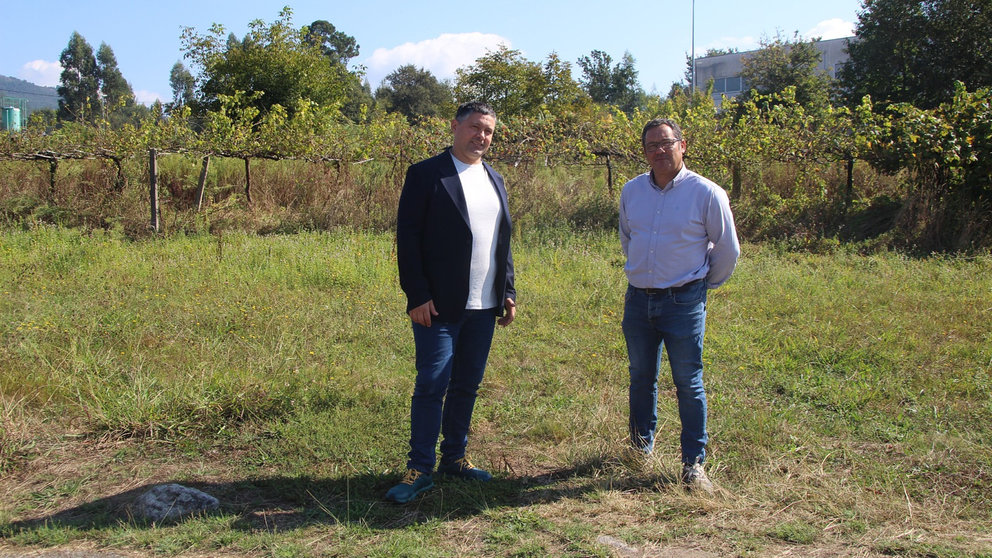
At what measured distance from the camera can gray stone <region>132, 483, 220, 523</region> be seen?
128 inches

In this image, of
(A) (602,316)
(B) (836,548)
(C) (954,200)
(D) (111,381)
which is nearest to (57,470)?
(D) (111,381)

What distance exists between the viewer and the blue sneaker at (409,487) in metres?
3.35

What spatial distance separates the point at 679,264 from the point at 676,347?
39cm

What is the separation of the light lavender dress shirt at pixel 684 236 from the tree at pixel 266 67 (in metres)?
21.9

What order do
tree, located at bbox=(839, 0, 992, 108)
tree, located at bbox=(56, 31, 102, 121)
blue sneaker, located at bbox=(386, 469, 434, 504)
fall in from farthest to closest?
tree, located at bbox=(56, 31, 102, 121) < tree, located at bbox=(839, 0, 992, 108) < blue sneaker, located at bbox=(386, 469, 434, 504)

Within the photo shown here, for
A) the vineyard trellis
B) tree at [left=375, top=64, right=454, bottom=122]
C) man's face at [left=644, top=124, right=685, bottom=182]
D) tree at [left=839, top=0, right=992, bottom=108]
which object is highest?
tree at [left=375, top=64, right=454, bottom=122]

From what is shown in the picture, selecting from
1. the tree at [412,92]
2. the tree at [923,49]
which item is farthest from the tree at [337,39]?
the tree at [923,49]

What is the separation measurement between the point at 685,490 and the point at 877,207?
9361 millimetres

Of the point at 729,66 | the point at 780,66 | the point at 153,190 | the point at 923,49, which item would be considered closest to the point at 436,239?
the point at 153,190

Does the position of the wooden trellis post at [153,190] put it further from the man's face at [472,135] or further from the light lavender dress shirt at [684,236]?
the light lavender dress shirt at [684,236]

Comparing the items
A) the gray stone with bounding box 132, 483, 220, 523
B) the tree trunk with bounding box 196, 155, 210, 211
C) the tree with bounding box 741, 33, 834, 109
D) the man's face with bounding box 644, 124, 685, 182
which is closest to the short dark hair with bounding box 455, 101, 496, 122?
the man's face with bounding box 644, 124, 685, 182

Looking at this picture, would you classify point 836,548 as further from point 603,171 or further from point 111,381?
point 603,171

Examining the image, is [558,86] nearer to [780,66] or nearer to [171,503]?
[780,66]

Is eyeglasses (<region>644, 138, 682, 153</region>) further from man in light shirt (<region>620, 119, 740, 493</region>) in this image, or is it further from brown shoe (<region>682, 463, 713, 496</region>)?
brown shoe (<region>682, 463, 713, 496</region>)
